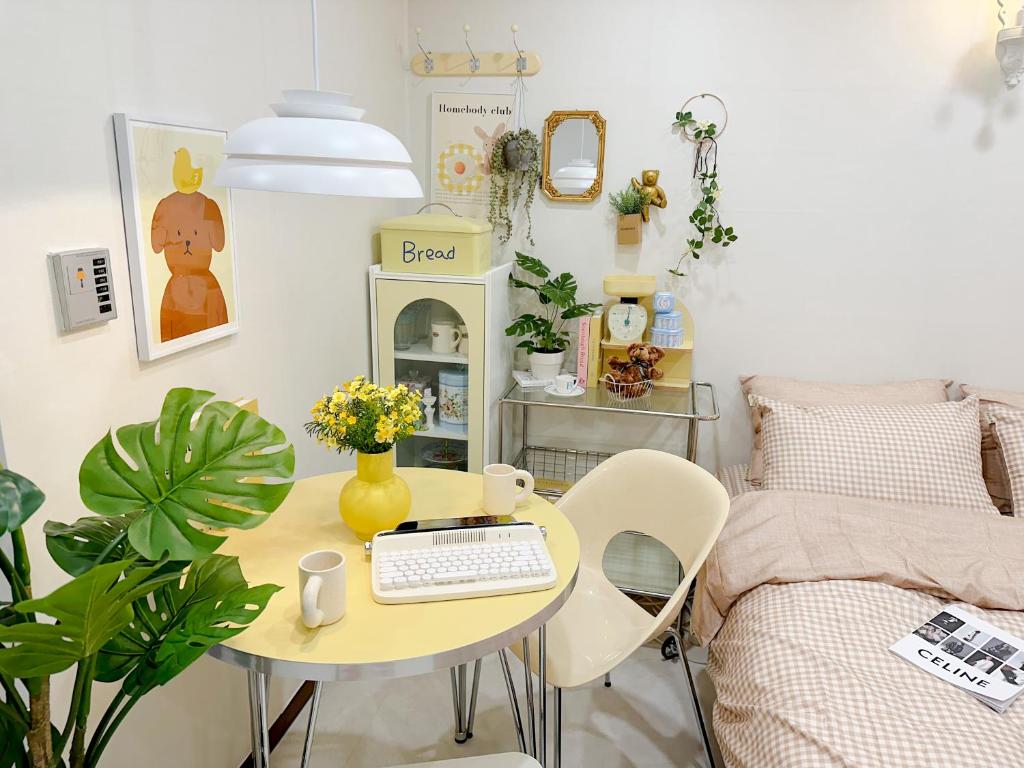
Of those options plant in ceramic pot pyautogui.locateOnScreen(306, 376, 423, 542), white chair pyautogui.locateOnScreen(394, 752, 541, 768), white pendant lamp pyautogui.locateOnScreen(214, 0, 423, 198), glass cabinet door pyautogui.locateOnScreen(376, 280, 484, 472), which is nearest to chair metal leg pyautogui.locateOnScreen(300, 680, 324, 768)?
white chair pyautogui.locateOnScreen(394, 752, 541, 768)

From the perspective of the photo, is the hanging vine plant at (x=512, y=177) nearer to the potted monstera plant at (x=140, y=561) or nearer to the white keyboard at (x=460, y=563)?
the white keyboard at (x=460, y=563)

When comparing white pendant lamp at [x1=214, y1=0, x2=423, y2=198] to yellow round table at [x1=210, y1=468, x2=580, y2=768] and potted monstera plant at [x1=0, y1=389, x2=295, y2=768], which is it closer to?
potted monstera plant at [x1=0, y1=389, x2=295, y2=768]

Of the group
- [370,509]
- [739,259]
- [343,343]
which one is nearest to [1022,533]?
[739,259]

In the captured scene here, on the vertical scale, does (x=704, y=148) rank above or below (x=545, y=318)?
above

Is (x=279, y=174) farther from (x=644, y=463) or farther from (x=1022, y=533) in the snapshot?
(x=1022, y=533)

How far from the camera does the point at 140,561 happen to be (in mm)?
1136

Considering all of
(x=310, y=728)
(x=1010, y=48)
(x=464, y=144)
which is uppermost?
(x=1010, y=48)

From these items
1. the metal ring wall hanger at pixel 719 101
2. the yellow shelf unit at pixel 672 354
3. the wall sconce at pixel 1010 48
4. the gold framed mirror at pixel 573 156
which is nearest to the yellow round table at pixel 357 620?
the yellow shelf unit at pixel 672 354

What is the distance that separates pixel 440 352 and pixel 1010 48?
203cm

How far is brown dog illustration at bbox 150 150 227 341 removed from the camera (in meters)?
1.52

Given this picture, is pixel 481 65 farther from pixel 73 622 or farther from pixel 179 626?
pixel 73 622

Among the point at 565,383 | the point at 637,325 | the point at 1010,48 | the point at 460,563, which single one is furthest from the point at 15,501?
the point at 1010,48

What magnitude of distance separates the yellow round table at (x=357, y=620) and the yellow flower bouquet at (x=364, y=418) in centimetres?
23

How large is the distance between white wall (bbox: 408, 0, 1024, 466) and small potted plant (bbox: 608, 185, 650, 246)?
0.05m
